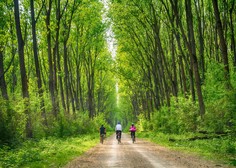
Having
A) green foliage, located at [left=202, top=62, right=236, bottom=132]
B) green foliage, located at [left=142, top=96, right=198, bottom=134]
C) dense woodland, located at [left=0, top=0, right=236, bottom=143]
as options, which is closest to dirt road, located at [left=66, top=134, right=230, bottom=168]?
green foliage, located at [left=202, top=62, right=236, bottom=132]

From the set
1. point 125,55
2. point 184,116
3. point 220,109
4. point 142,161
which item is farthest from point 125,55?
point 142,161

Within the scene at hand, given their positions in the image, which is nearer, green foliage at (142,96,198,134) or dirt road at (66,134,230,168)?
dirt road at (66,134,230,168)

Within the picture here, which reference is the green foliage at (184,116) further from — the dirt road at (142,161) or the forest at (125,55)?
the dirt road at (142,161)

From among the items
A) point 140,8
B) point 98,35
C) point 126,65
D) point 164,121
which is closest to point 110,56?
point 126,65

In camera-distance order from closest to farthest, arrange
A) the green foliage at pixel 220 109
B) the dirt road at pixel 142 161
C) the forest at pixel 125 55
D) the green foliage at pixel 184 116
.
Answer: the dirt road at pixel 142 161, the green foliage at pixel 220 109, the forest at pixel 125 55, the green foliage at pixel 184 116

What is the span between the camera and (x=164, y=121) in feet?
116

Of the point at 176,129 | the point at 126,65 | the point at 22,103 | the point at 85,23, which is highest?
the point at 85,23

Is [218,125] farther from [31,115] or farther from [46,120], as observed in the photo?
[46,120]

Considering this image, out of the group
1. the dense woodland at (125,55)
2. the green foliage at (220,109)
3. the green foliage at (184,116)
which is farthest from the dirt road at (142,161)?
the green foliage at (184,116)

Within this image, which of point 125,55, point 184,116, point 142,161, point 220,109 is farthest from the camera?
point 125,55

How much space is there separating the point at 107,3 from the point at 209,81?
632 inches

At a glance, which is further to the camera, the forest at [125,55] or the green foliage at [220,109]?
the forest at [125,55]

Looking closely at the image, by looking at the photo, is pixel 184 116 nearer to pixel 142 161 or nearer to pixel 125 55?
pixel 142 161

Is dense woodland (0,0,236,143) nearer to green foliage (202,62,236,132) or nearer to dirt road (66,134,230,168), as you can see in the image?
green foliage (202,62,236,132)
